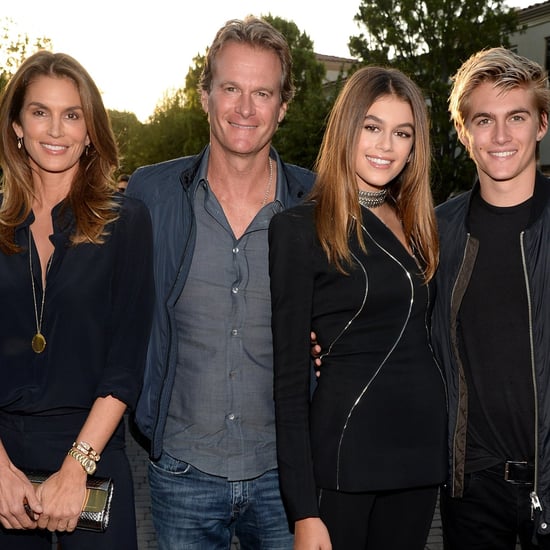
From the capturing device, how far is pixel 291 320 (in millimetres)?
3016

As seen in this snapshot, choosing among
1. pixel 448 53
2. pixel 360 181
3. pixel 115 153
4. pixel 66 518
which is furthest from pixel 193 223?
pixel 448 53

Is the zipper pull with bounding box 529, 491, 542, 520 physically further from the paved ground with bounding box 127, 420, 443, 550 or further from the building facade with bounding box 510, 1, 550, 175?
the building facade with bounding box 510, 1, 550, 175

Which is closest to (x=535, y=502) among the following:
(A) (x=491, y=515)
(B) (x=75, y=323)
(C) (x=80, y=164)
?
(A) (x=491, y=515)

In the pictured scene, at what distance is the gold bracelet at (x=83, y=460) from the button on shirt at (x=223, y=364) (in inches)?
19.0

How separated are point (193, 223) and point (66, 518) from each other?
126cm

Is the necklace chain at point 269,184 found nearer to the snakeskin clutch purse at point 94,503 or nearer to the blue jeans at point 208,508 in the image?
the blue jeans at point 208,508

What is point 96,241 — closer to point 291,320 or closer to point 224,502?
point 291,320

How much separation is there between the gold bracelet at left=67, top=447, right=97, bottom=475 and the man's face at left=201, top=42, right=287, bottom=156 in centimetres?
140

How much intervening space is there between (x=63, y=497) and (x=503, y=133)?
94.2 inches

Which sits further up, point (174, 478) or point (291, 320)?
point (291, 320)

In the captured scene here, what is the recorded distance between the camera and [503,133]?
3.71 metres

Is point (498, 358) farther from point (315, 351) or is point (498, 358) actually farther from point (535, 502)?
point (315, 351)

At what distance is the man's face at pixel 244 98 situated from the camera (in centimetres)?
357

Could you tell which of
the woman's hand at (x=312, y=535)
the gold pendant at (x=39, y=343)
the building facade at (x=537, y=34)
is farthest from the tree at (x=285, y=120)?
the woman's hand at (x=312, y=535)
